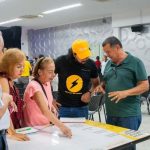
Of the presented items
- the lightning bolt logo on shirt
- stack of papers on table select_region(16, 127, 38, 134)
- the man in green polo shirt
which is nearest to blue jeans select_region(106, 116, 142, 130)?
the man in green polo shirt

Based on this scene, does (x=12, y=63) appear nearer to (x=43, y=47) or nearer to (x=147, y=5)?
(x=147, y=5)

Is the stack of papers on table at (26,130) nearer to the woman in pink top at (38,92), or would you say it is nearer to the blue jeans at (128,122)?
the woman in pink top at (38,92)

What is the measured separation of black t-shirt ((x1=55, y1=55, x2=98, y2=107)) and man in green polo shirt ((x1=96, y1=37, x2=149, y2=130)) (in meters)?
0.29

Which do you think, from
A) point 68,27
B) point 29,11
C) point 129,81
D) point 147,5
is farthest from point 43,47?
point 129,81

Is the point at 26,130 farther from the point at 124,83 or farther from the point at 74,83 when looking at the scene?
the point at 124,83

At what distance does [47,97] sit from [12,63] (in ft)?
2.01

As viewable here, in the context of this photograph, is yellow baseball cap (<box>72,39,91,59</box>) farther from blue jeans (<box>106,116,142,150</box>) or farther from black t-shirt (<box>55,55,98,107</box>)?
blue jeans (<box>106,116,142,150</box>)

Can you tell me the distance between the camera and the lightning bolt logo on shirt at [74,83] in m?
2.95

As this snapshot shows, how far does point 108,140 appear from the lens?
2.05 meters

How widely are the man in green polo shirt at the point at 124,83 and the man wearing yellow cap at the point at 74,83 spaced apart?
0.29 meters

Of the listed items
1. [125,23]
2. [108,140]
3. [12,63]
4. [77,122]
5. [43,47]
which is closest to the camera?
[12,63]

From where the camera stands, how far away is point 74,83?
297cm

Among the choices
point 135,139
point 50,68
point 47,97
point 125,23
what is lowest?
point 135,139

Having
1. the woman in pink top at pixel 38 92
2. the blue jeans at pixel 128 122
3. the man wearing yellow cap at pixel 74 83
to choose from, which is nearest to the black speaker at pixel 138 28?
the man wearing yellow cap at pixel 74 83
